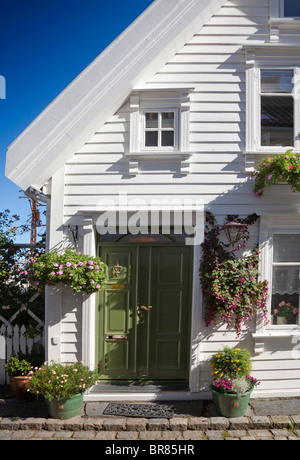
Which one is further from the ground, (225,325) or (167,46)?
(167,46)

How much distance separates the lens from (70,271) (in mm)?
4633

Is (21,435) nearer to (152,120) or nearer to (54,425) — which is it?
(54,425)

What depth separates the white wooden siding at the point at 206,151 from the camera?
516cm

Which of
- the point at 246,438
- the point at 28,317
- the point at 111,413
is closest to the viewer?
the point at 246,438

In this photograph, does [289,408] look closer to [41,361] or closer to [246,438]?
[246,438]

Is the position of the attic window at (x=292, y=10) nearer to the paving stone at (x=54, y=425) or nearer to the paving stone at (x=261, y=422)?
the paving stone at (x=261, y=422)

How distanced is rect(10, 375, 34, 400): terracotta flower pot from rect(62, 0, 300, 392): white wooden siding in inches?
27.1

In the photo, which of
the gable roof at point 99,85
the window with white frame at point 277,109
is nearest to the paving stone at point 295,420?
the window with white frame at point 277,109

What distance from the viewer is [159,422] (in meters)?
4.49

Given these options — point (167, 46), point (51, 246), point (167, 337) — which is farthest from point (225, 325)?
point (167, 46)

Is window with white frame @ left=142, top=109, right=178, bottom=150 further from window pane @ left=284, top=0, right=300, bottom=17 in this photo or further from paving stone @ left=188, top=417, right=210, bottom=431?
paving stone @ left=188, top=417, right=210, bottom=431

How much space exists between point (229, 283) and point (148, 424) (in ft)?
6.97

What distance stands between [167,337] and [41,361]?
1972mm

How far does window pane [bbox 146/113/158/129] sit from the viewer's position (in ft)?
17.2
